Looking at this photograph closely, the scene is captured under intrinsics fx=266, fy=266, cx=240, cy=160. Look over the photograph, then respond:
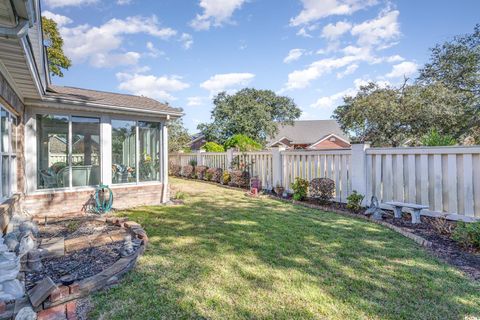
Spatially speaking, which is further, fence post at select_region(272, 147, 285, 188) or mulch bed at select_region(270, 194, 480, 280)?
fence post at select_region(272, 147, 285, 188)

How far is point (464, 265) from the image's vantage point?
341 cm

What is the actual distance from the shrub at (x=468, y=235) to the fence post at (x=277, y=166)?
5.63 meters

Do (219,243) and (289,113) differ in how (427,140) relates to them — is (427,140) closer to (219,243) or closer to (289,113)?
(219,243)

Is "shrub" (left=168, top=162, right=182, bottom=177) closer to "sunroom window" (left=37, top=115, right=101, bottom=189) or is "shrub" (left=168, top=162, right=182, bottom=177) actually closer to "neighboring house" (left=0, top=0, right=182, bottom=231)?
"neighboring house" (left=0, top=0, right=182, bottom=231)

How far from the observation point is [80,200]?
Answer: 659 centimetres

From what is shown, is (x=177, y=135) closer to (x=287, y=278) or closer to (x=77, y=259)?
(x=77, y=259)

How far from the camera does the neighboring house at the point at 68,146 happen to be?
4746 millimetres

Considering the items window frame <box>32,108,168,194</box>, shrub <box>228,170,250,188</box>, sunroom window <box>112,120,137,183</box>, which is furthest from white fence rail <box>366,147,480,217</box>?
sunroom window <box>112,120,137,183</box>

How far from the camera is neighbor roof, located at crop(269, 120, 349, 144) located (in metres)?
34.1

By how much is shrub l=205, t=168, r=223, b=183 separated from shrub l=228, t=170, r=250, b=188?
1.38 m

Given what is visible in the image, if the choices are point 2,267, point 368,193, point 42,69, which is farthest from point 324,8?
point 2,267

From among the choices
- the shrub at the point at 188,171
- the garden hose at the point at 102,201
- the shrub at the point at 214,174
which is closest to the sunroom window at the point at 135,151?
the garden hose at the point at 102,201

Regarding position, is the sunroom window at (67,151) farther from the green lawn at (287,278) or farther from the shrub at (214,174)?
the shrub at (214,174)

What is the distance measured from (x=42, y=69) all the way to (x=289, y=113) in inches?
1295
